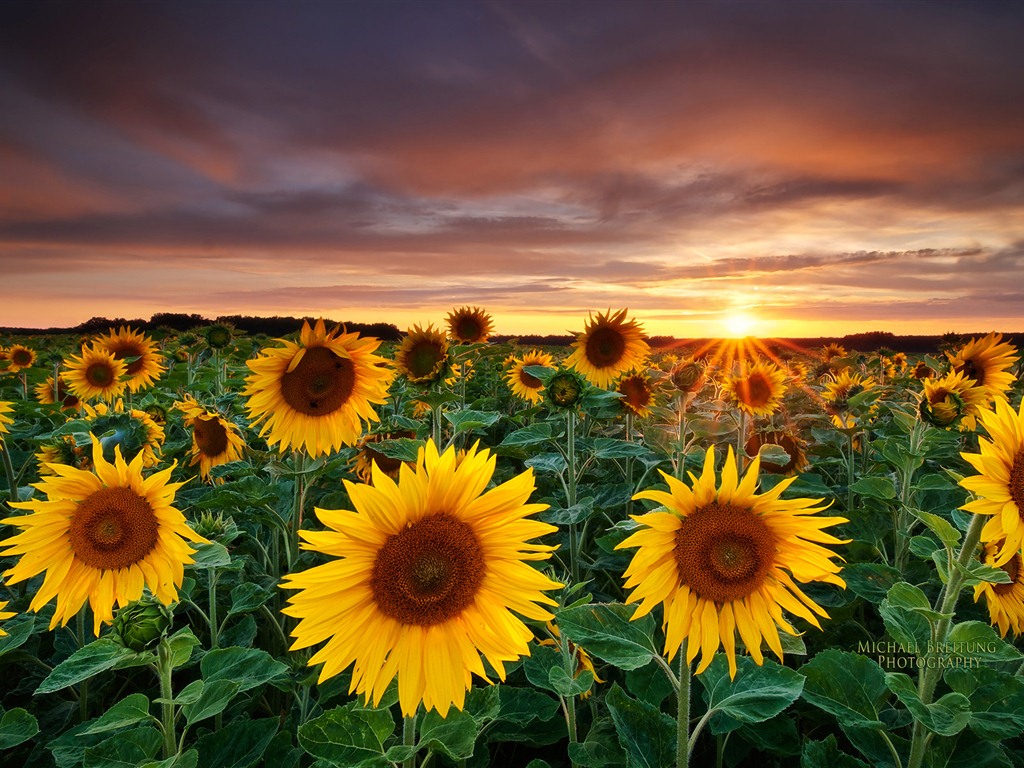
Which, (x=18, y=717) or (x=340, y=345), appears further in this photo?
(x=340, y=345)

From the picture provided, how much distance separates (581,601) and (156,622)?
1.45 m

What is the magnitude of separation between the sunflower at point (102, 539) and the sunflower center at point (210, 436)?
2.33 meters

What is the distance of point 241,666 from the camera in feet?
7.41

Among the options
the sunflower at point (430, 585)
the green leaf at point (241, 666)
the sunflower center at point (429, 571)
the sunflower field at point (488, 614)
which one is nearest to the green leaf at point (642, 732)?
the sunflower field at point (488, 614)

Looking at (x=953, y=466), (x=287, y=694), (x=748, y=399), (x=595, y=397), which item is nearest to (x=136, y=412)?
(x=287, y=694)

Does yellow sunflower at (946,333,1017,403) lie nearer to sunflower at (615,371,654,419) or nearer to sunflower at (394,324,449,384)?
sunflower at (615,371,654,419)

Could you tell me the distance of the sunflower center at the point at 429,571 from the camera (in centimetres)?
188

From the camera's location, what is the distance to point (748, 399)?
19.5 feet

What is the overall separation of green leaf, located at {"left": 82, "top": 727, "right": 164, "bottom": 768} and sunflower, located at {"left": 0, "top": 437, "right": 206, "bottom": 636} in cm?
56

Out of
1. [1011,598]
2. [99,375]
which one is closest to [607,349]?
[1011,598]

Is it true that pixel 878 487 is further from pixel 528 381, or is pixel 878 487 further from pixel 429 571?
pixel 528 381

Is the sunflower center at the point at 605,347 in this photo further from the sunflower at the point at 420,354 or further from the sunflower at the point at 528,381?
the sunflower at the point at 528,381

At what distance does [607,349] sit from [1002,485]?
418cm

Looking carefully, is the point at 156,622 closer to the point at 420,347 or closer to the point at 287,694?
the point at 287,694
